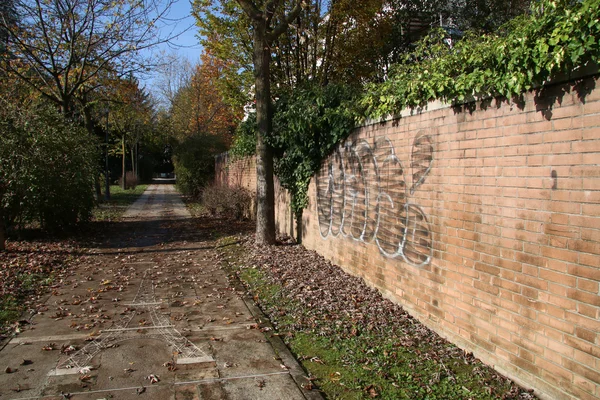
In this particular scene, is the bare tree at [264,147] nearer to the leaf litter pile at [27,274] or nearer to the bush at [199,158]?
the leaf litter pile at [27,274]

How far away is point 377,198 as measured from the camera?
234 inches

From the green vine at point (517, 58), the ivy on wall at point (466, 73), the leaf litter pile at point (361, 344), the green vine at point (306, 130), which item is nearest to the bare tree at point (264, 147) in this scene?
the green vine at point (306, 130)

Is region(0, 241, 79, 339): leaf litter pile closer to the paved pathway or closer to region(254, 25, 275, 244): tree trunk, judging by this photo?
the paved pathway

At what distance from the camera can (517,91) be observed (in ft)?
11.2

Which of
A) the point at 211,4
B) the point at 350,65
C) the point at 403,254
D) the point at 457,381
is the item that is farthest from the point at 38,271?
the point at 350,65

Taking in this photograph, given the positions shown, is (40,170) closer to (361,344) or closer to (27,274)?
(27,274)

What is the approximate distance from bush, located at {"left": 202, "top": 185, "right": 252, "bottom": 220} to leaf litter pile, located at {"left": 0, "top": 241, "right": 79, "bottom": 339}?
5.24 m

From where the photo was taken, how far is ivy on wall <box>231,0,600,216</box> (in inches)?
117

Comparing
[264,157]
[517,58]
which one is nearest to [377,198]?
[517,58]

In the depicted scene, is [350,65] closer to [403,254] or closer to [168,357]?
[403,254]

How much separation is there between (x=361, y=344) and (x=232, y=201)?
10079 mm

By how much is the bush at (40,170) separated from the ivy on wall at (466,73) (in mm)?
5450

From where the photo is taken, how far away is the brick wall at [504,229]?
3004 millimetres

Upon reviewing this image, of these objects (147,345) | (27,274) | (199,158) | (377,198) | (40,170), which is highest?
(199,158)
